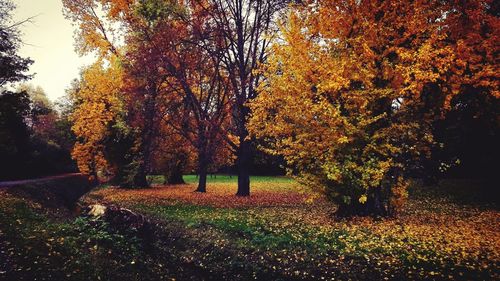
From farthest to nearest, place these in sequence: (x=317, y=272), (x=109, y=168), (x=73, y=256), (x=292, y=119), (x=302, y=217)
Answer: (x=109, y=168), (x=302, y=217), (x=292, y=119), (x=73, y=256), (x=317, y=272)

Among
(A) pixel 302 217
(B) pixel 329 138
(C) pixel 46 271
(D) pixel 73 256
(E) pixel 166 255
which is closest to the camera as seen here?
(C) pixel 46 271

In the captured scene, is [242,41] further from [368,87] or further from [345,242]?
[345,242]

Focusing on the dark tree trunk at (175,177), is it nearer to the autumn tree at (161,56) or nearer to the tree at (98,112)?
the tree at (98,112)

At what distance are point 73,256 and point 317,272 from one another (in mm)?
6687

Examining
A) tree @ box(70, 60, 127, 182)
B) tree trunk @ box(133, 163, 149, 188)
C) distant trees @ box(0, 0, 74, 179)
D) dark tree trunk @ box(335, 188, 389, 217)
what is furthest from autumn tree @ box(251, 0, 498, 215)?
tree trunk @ box(133, 163, 149, 188)

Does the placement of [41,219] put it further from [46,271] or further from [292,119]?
[292,119]

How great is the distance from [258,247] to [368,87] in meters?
7.03

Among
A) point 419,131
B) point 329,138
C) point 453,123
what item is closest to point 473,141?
point 453,123

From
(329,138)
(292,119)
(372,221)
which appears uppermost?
(292,119)

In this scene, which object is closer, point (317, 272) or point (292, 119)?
point (317, 272)

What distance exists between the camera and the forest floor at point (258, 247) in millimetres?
8188

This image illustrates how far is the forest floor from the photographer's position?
819 centimetres

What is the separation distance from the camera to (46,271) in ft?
25.9

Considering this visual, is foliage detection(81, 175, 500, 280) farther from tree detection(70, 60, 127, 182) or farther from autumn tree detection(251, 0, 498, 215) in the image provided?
tree detection(70, 60, 127, 182)
